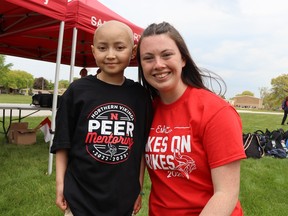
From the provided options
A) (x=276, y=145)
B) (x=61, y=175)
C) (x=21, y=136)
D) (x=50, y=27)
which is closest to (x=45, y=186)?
(x=61, y=175)

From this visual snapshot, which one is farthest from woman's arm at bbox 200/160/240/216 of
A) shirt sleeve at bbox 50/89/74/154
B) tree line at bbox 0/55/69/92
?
tree line at bbox 0/55/69/92

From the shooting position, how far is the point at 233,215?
1.31 metres

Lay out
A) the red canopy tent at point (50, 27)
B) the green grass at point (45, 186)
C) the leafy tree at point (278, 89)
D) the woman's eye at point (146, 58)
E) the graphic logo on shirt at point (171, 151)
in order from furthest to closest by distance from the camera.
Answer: the leafy tree at point (278, 89) → the red canopy tent at point (50, 27) → the green grass at point (45, 186) → the woman's eye at point (146, 58) → the graphic logo on shirt at point (171, 151)

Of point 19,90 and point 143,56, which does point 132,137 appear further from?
point 19,90

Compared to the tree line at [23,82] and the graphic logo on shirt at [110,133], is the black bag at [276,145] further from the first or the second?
the tree line at [23,82]

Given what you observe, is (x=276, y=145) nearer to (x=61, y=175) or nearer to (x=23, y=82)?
(x=61, y=175)

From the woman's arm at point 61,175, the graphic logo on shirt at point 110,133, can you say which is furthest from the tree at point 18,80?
the graphic logo on shirt at point 110,133

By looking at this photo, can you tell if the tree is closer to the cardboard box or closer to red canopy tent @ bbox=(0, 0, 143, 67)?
red canopy tent @ bbox=(0, 0, 143, 67)

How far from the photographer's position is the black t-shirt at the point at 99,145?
1.50 metres

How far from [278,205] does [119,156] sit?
2.89 metres

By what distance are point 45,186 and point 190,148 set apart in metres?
3.06

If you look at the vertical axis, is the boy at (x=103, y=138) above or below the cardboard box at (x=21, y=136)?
above

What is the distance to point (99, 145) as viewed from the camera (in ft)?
4.90

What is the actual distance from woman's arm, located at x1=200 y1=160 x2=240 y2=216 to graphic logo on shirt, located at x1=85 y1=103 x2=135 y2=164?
0.52 metres
